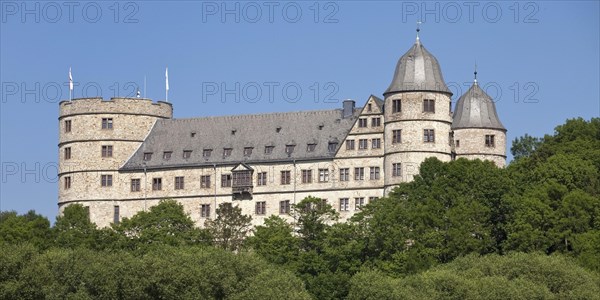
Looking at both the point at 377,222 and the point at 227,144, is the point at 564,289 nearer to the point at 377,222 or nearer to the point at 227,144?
the point at 377,222

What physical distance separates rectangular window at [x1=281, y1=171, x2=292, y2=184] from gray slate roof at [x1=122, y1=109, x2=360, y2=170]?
113 cm

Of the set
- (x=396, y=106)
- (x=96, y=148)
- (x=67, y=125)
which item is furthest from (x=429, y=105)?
(x=67, y=125)

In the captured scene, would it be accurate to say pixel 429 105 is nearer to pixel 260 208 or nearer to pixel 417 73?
pixel 417 73

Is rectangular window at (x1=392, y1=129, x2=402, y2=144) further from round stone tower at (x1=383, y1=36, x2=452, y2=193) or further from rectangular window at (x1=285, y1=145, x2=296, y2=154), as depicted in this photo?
rectangular window at (x1=285, y1=145, x2=296, y2=154)

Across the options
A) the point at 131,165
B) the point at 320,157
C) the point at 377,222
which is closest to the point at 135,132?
the point at 131,165

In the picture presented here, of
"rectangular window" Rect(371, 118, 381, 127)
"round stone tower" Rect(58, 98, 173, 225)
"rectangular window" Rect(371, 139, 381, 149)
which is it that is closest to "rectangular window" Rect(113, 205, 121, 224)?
"round stone tower" Rect(58, 98, 173, 225)

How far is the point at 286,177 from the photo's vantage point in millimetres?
154875

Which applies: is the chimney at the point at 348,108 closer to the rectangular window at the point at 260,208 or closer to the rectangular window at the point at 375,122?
the rectangular window at the point at 375,122

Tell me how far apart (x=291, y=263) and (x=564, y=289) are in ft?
80.0

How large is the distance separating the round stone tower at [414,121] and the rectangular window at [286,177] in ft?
27.1

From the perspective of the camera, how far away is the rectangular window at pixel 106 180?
158875mm

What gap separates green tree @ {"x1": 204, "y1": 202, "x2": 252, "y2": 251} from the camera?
150 m

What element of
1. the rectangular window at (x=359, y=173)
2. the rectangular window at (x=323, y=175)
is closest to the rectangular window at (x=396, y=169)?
the rectangular window at (x=359, y=173)

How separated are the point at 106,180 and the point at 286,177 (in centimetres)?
1442
